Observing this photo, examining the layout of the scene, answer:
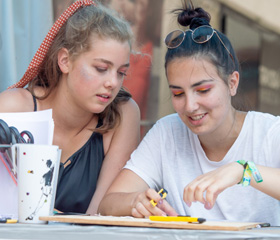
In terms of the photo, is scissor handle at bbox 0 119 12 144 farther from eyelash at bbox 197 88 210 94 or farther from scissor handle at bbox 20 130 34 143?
eyelash at bbox 197 88 210 94

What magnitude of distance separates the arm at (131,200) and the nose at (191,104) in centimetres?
31

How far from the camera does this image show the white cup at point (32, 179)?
1.22 metres

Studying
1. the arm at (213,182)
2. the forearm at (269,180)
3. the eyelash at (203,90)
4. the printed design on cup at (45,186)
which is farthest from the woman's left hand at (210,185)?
the eyelash at (203,90)

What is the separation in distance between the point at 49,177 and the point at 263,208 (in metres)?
0.83

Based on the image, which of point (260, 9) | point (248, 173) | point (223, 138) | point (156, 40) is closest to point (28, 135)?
point (248, 173)

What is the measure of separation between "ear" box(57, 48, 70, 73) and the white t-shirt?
45cm

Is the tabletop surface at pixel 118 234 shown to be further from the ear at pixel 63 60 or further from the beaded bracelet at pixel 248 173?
the ear at pixel 63 60

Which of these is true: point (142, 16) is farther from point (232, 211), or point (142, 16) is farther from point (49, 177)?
point (49, 177)

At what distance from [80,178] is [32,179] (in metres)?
0.81

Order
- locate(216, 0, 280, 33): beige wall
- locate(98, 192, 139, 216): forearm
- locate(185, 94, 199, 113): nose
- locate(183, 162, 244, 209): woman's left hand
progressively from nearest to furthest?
locate(183, 162, 244, 209): woman's left hand
locate(98, 192, 139, 216): forearm
locate(185, 94, 199, 113): nose
locate(216, 0, 280, 33): beige wall

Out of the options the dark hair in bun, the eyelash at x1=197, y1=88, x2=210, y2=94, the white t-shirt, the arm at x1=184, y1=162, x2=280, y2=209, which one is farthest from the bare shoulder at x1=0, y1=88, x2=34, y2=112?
the arm at x1=184, y1=162, x2=280, y2=209

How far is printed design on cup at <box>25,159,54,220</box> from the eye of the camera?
4.01 feet

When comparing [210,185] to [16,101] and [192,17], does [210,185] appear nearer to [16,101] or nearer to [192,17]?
[192,17]

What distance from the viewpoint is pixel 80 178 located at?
202cm
